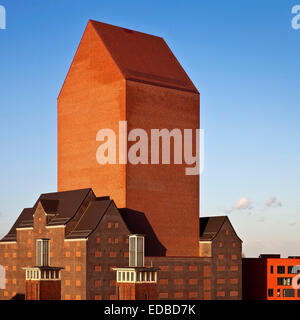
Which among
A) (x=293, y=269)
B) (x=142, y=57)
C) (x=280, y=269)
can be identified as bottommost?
(x=293, y=269)

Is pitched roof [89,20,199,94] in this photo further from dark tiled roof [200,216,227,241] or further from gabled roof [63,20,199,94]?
dark tiled roof [200,216,227,241]

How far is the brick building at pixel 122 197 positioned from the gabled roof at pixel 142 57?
0.69 feet

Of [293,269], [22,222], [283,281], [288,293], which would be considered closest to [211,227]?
[283,281]

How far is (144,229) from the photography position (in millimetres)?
135250

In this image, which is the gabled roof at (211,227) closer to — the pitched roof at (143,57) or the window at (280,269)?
the pitched roof at (143,57)

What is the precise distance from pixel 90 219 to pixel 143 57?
30.3 meters

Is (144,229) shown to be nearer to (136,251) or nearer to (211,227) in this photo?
(136,251)

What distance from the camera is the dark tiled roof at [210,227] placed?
14238cm

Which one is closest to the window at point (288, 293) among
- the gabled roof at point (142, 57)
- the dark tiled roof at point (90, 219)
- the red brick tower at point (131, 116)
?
the red brick tower at point (131, 116)

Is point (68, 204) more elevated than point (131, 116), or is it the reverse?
point (131, 116)

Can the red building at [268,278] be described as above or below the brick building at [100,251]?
below

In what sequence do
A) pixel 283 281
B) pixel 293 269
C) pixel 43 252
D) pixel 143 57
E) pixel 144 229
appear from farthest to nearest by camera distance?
pixel 293 269, pixel 283 281, pixel 143 57, pixel 144 229, pixel 43 252

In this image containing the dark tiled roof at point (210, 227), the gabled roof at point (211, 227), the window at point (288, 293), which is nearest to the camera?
the gabled roof at point (211, 227)
